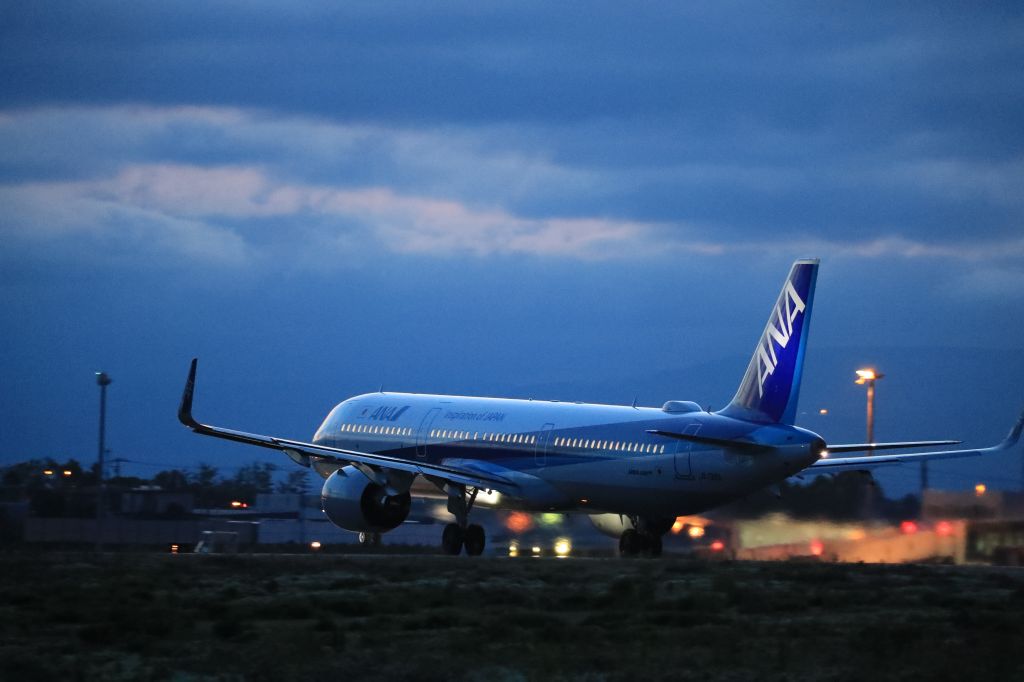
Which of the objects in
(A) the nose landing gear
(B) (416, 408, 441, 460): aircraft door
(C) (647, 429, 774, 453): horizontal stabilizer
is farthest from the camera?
(B) (416, 408, 441, 460): aircraft door

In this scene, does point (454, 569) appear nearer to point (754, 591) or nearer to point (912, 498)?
point (754, 591)

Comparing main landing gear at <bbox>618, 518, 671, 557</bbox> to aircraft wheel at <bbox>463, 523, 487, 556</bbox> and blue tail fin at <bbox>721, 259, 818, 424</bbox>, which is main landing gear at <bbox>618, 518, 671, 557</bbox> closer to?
aircraft wheel at <bbox>463, 523, 487, 556</bbox>

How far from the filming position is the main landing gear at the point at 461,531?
1891 inches

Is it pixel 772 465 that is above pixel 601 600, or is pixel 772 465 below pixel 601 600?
above

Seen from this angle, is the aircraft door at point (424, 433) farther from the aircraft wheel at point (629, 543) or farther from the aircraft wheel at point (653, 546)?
the aircraft wheel at point (653, 546)

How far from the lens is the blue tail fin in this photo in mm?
42562

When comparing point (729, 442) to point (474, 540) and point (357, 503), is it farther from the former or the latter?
point (357, 503)

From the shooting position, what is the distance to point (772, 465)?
42.3 metres

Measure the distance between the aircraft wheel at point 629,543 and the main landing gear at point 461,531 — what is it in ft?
12.9

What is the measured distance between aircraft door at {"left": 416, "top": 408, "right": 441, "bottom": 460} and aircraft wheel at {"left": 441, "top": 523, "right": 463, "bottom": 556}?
3.72 m

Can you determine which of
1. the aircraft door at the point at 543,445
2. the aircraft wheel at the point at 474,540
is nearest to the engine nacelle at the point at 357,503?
the aircraft wheel at the point at 474,540

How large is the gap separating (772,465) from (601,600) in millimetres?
12167

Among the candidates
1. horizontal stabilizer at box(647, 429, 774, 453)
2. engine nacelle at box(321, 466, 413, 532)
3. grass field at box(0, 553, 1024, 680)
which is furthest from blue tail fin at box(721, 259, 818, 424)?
engine nacelle at box(321, 466, 413, 532)

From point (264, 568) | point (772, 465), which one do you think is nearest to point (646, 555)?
point (772, 465)
